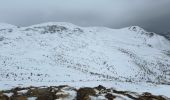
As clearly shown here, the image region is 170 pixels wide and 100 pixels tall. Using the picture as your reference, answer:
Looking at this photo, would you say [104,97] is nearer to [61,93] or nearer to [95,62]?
[61,93]

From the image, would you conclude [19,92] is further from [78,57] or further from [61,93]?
[78,57]

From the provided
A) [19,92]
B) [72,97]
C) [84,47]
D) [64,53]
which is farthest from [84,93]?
[84,47]

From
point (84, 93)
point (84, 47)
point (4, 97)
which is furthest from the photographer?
point (84, 47)

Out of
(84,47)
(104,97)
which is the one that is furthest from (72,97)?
(84,47)

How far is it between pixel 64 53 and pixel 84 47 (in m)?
32.0

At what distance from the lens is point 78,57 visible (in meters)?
151

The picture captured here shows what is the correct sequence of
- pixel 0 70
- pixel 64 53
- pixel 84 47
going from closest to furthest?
pixel 0 70 → pixel 64 53 → pixel 84 47

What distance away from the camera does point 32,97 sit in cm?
2955

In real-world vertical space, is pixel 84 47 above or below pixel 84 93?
above

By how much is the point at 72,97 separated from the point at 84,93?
2278 millimetres

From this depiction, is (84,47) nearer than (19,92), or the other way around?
(19,92)

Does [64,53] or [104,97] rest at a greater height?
[64,53]

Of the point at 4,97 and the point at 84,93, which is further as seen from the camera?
the point at 84,93

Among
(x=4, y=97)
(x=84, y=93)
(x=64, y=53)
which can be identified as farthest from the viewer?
(x=64, y=53)
